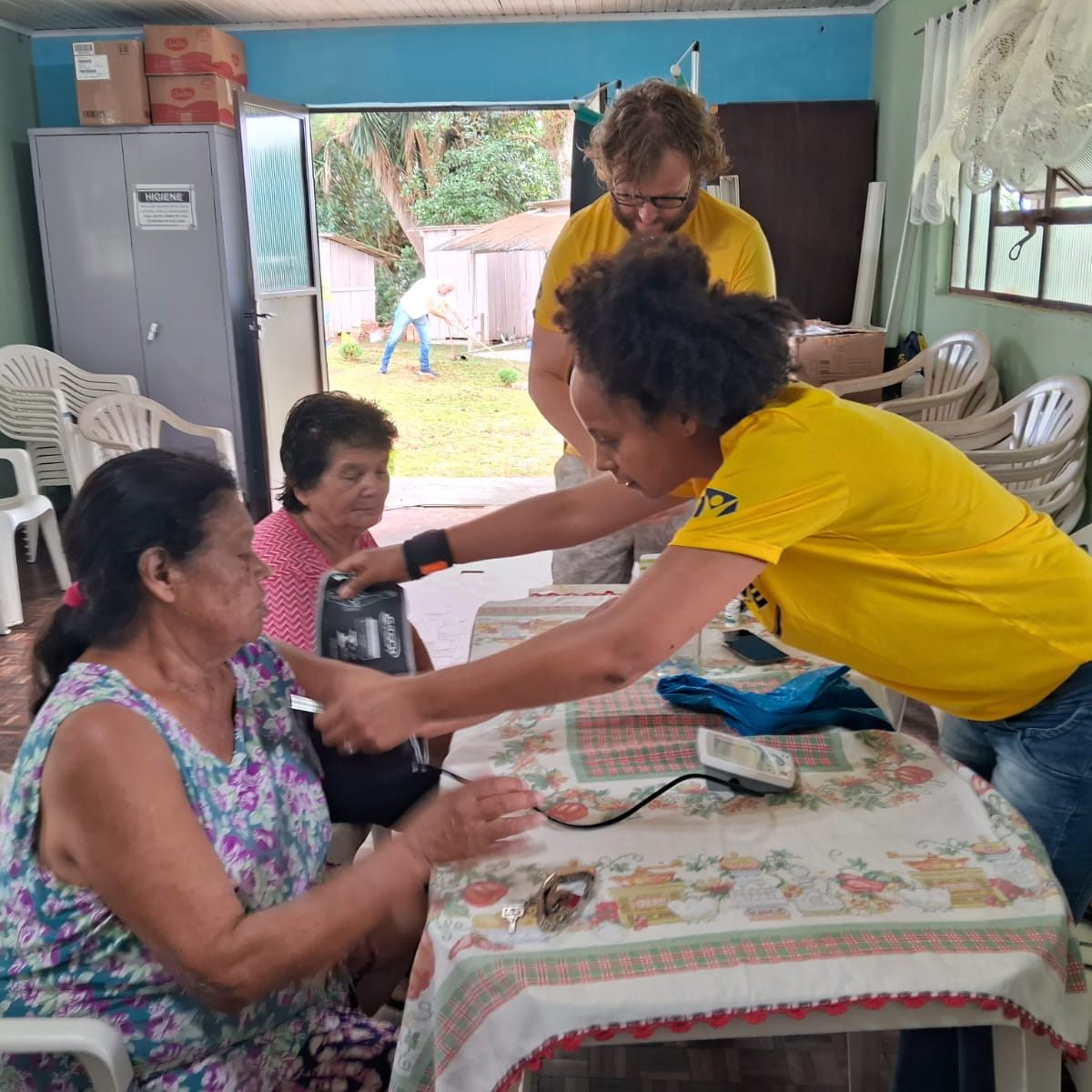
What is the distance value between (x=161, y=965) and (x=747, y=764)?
2.21 ft

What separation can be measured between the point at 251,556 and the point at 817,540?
682mm

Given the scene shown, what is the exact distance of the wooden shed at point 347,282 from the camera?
11633mm

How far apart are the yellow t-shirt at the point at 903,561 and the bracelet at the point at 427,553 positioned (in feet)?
1.85

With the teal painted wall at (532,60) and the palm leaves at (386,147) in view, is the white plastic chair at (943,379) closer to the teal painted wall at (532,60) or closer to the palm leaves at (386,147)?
the teal painted wall at (532,60)

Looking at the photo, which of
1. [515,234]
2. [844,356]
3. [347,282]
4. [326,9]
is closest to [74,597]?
[844,356]

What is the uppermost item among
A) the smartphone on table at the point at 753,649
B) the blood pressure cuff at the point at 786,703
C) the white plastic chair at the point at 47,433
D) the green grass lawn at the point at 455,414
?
the blood pressure cuff at the point at 786,703

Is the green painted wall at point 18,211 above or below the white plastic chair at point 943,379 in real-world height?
above

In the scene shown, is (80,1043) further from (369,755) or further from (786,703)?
(786,703)

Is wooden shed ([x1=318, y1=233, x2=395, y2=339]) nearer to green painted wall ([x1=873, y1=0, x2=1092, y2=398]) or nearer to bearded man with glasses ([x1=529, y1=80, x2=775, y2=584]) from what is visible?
green painted wall ([x1=873, y1=0, x2=1092, y2=398])

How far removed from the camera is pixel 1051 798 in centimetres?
126

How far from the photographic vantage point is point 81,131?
5.28 meters

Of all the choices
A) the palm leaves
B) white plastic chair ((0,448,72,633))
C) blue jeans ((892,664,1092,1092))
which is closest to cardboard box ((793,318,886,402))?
white plastic chair ((0,448,72,633))

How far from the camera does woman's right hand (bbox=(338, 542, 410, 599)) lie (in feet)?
5.27

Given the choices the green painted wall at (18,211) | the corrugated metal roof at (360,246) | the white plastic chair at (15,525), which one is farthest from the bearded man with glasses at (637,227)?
the corrugated metal roof at (360,246)
